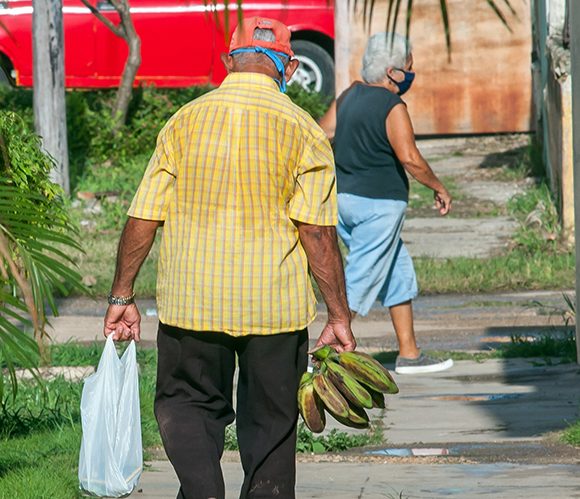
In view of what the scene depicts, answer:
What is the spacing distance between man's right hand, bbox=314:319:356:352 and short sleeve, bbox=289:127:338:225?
0.34 m

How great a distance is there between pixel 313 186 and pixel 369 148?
3.30 m

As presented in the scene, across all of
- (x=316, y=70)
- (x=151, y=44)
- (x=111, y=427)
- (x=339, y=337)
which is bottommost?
(x=111, y=427)

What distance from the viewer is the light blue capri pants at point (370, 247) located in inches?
295

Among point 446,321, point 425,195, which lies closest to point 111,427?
point 446,321

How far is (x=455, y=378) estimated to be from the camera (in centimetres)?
742

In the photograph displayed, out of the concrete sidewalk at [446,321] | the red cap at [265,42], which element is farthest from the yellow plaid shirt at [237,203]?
the concrete sidewalk at [446,321]

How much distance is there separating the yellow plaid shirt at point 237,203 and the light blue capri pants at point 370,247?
324 centimetres

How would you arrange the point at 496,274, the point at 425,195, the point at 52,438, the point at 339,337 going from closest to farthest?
the point at 339,337 < the point at 52,438 < the point at 496,274 < the point at 425,195

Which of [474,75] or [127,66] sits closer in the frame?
[127,66]

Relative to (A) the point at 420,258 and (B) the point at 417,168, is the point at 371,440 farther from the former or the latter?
(A) the point at 420,258

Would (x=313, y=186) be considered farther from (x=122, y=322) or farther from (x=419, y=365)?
(x=419, y=365)

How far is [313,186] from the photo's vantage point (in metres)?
4.21

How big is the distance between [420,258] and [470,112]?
491cm

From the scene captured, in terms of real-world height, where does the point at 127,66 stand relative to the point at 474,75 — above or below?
above
